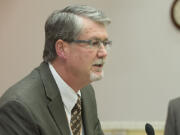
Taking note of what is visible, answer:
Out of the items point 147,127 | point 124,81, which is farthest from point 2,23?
point 147,127

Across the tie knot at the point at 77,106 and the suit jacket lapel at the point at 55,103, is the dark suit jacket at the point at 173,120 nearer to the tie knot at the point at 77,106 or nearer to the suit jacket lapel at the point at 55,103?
the tie knot at the point at 77,106

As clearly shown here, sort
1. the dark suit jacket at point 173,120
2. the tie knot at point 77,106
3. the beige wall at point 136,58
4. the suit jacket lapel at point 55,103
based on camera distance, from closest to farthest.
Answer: the suit jacket lapel at point 55,103
the tie knot at point 77,106
the dark suit jacket at point 173,120
the beige wall at point 136,58

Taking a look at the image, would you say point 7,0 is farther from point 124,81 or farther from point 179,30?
point 179,30

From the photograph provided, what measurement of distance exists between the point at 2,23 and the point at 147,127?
112 inches

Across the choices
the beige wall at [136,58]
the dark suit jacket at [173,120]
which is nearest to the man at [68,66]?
the dark suit jacket at [173,120]

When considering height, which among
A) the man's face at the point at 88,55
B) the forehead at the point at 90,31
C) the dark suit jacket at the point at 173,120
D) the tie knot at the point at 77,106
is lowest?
the dark suit jacket at the point at 173,120

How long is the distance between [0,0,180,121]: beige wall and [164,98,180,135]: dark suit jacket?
3.41ft

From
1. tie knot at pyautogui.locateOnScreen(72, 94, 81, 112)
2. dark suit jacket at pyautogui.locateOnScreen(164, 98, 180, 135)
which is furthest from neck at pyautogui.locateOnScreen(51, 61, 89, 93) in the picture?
dark suit jacket at pyautogui.locateOnScreen(164, 98, 180, 135)

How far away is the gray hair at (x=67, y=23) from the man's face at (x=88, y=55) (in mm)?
33

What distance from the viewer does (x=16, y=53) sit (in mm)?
4098

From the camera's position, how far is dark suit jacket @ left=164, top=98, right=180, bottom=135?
2.67 metres

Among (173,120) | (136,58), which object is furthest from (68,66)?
(136,58)

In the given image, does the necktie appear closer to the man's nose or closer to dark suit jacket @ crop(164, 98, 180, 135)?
the man's nose

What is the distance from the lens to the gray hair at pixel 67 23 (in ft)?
6.22
